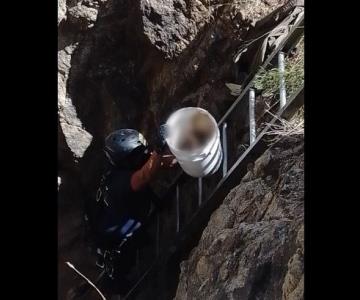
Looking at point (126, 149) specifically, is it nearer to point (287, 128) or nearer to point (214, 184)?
point (214, 184)

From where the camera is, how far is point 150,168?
4770mm

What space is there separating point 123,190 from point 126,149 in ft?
1.00

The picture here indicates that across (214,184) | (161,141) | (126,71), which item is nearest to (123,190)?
(161,141)

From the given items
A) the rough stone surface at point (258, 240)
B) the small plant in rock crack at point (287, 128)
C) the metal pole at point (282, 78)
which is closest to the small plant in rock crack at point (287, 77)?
the metal pole at point (282, 78)

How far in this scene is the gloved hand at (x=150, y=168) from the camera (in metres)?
4.75

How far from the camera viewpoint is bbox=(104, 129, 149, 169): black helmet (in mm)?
4941

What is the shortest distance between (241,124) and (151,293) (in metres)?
1.54

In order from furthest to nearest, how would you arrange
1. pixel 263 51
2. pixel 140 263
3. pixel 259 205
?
1. pixel 140 263
2. pixel 263 51
3. pixel 259 205
